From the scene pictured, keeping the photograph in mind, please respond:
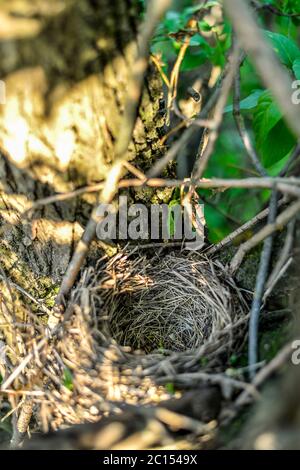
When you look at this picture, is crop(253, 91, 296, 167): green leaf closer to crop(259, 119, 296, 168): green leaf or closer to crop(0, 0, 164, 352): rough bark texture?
crop(259, 119, 296, 168): green leaf

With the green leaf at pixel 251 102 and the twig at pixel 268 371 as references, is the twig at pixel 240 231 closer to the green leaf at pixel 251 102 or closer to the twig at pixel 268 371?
the green leaf at pixel 251 102

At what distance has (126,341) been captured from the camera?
69.3 inches

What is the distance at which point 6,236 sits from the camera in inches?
58.6

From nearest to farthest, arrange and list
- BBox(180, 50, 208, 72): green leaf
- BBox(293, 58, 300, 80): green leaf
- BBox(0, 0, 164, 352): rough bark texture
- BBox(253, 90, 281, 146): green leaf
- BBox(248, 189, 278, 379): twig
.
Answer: BBox(0, 0, 164, 352): rough bark texture, BBox(248, 189, 278, 379): twig, BBox(293, 58, 300, 80): green leaf, BBox(253, 90, 281, 146): green leaf, BBox(180, 50, 208, 72): green leaf

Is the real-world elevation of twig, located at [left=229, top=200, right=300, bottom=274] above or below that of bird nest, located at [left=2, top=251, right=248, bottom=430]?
above

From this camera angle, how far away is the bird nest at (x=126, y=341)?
4.27ft

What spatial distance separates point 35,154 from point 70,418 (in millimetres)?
715

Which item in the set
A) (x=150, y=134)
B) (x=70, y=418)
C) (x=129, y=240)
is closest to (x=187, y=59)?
(x=150, y=134)

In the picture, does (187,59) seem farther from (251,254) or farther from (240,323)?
(240,323)

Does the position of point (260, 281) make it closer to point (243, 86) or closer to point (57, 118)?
point (57, 118)

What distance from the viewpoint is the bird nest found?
4.27ft

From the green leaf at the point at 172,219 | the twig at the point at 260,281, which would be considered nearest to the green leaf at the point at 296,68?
the twig at the point at 260,281

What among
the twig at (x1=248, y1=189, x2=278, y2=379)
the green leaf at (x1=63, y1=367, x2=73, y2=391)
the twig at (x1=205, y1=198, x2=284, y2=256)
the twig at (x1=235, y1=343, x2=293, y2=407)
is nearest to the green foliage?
the twig at (x1=205, y1=198, x2=284, y2=256)

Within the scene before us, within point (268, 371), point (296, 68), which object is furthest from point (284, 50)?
point (268, 371)
